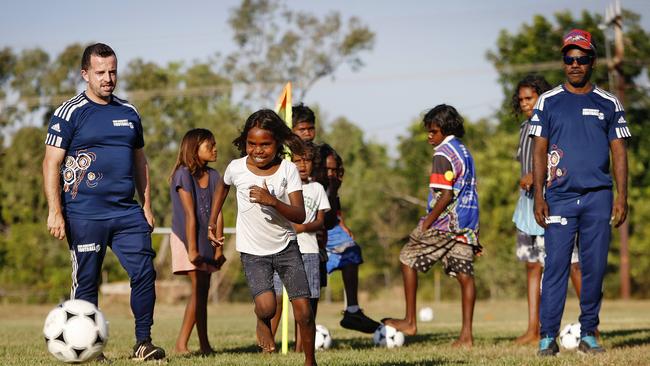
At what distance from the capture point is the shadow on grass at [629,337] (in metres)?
9.71

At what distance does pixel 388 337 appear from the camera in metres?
9.71

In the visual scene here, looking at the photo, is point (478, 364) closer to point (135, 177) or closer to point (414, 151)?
point (135, 177)

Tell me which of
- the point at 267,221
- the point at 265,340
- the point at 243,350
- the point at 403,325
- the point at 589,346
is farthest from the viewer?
the point at 403,325

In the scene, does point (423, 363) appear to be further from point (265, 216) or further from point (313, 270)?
point (265, 216)

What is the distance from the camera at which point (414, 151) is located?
50.0 meters

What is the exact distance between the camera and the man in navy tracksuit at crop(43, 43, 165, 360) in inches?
291

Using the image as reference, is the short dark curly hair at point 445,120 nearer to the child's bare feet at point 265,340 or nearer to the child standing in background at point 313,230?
the child standing in background at point 313,230

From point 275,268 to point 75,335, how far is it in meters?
1.56

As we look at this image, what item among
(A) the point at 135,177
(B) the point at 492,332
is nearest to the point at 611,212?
(A) the point at 135,177

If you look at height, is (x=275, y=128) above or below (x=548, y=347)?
above

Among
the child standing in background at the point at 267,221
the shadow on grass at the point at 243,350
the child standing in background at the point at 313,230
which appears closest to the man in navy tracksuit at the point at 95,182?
the child standing in background at the point at 267,221

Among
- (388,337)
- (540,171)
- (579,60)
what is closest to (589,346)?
(540,171)

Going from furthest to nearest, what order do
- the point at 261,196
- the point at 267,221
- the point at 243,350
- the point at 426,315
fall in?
the point at 426,315, the point at 243,350, the point at 267,221, the point at 261,196

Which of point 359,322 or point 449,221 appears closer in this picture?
point 449,221
